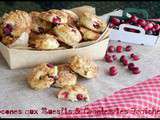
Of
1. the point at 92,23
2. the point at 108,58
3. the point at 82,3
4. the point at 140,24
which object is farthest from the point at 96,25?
the point at 82,3

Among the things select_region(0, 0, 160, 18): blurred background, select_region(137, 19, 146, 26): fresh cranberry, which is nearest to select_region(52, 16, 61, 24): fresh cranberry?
select_region(137, 19, 146, 26): fresh cranberry

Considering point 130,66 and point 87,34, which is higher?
point 87,34

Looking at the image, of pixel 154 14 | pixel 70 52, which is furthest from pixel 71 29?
pixel 154 14

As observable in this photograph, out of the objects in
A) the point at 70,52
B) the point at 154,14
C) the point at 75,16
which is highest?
the point at 75,16

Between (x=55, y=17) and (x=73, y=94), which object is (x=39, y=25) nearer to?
(x=55, y=17)

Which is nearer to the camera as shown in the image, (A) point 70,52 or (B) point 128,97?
(B) point 128,97

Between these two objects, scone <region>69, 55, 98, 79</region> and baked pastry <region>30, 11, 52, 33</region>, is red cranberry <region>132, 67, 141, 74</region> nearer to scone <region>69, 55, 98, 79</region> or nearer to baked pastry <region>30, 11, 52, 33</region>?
scone <region>69, 55, 98, 79</region>

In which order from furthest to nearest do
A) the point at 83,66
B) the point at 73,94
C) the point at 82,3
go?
the point at 82,3
the point at 83,66
the point at 73,94

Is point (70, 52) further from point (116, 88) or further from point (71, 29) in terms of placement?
point (116, 88)
